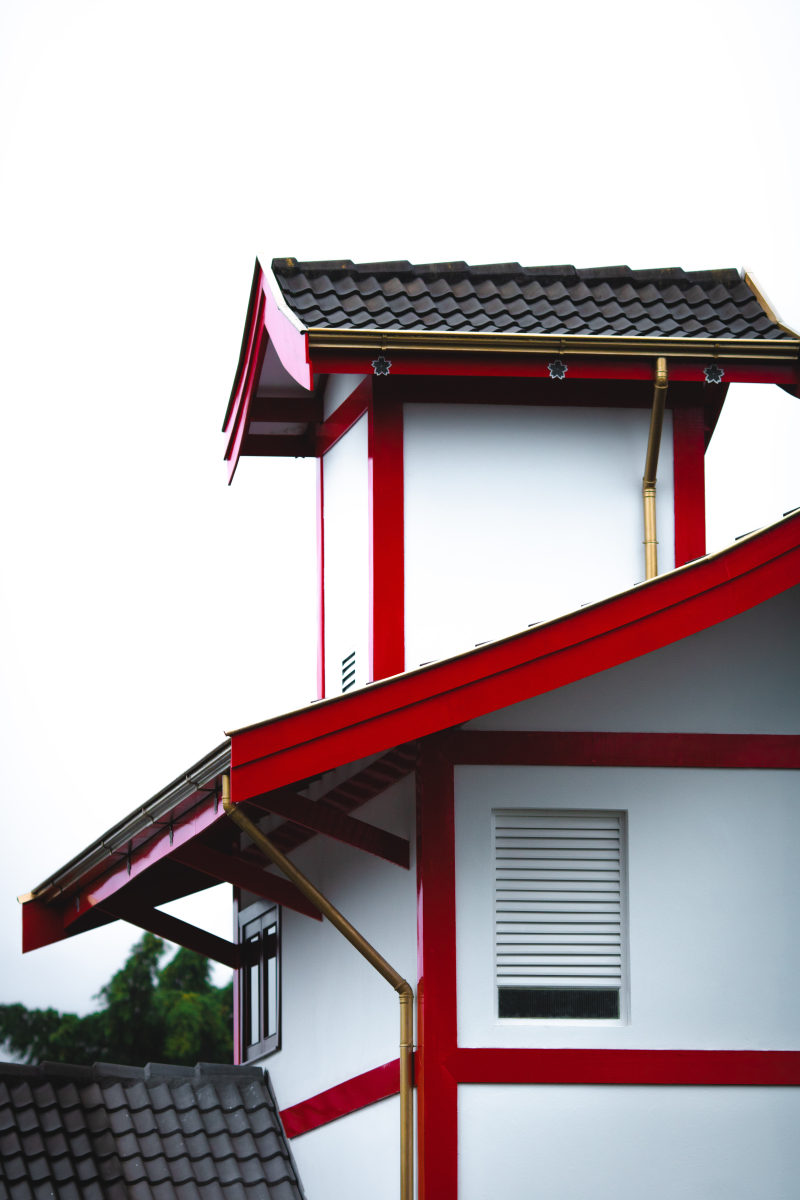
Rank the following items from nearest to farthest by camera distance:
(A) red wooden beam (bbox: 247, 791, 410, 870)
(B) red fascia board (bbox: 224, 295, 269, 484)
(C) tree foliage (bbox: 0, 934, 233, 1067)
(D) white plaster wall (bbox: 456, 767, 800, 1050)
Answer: (A) red wooden beam (bbox: 247, 791, 410, 870), (D) white plaster wall (bbox: 456, 767, 800, 1050), (B) red fascia board (bbox: 224, 295, 269, 484), (C) tree foliage (bbox: 0, 934, 233, 1067)

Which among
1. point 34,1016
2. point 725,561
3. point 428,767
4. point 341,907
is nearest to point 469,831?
point 428,767

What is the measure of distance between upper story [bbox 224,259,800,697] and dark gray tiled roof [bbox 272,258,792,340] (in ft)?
0.08

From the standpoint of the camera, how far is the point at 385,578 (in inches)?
545

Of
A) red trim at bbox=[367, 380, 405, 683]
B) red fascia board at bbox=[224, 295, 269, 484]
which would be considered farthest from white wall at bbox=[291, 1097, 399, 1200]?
red fascia board at bbox=[224, 295, 269, 484]

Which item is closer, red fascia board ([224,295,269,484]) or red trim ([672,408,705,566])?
red trim ([672,408,705,566])

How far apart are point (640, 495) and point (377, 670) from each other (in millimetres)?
2487

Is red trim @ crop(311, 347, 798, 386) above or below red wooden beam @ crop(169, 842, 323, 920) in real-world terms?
above

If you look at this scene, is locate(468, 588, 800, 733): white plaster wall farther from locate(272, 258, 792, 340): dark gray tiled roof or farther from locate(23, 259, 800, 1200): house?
locate(272, 258, 792, 340): dark gray tiled roof

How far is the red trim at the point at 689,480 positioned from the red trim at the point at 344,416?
7.78 feet

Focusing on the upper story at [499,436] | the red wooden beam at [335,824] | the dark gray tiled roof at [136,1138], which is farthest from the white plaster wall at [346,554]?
the dark gray tiled roof at [136,1138]

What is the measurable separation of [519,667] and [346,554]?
384cm

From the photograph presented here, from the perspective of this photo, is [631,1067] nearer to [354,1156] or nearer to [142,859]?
[354,1156]

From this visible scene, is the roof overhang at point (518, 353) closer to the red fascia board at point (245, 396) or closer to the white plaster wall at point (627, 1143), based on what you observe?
the red fascia board at point (245, 396)

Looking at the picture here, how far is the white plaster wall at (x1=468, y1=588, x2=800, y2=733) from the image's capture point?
12445 millimetres
